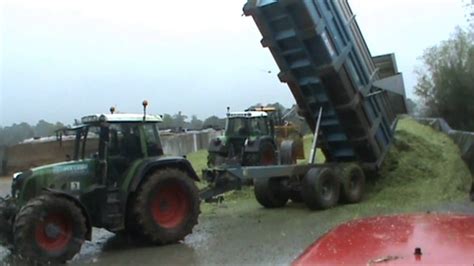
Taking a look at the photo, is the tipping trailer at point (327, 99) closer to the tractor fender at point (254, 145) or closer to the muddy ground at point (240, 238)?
the muddy ground at point (240, 238)

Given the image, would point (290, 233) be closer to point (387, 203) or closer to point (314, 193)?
point (314, 193)

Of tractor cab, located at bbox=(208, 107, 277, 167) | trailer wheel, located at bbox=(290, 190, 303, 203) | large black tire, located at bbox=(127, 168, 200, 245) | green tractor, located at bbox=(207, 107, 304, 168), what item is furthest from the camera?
tractor cab, located at bbox=(208, 107, 277, 167)

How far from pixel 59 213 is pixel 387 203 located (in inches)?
241

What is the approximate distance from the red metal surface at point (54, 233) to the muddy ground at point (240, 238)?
0.33m

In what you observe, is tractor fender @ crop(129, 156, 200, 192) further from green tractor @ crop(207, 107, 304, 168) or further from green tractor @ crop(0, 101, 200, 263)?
green tractor @ crop(207, 107, 304, 168)

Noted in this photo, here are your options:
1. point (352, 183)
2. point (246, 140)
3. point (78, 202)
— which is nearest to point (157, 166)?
point (78, 202)

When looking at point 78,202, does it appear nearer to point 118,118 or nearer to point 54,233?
point 54,233

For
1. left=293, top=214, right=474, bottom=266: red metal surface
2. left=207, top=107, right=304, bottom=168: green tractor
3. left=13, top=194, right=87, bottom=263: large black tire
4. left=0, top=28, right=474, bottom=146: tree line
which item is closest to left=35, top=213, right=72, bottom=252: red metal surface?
left=13, top=194, right=87, bottom=263: large black tire

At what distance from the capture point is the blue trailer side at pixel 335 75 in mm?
9883

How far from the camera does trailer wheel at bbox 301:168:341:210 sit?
34.6 feet

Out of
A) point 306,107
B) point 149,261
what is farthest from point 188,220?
point 306,107

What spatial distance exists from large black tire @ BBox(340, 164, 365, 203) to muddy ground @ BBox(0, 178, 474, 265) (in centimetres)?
35

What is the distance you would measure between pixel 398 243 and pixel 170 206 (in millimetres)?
6274

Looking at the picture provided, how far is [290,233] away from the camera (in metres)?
8.86
